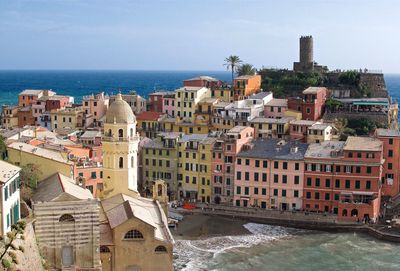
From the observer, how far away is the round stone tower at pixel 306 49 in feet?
421

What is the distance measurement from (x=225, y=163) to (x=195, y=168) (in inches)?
178

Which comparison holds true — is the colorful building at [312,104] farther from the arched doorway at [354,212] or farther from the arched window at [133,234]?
the arched window at [133,234]

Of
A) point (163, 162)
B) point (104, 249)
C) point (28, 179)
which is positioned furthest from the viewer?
point (163, 162)

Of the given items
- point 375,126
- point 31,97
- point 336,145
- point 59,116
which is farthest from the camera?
point 31,97

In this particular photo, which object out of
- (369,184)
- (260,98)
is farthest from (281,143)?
(260,98)

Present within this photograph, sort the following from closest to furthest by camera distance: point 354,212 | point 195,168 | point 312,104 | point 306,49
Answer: point 354,212
point 195,168
point 312,104
point 306,49

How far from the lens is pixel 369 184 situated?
230ft

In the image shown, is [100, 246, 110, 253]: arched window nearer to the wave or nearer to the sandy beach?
the wave

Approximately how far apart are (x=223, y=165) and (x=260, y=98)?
77.6 feet

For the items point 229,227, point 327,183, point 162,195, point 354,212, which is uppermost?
point 162,195

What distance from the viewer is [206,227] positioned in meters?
68.0

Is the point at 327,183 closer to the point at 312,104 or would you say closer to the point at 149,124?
the point at 312,104

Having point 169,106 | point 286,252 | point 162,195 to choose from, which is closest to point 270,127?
point 169,106

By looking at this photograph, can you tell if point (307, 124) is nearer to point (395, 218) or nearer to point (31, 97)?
point (395, 218)
